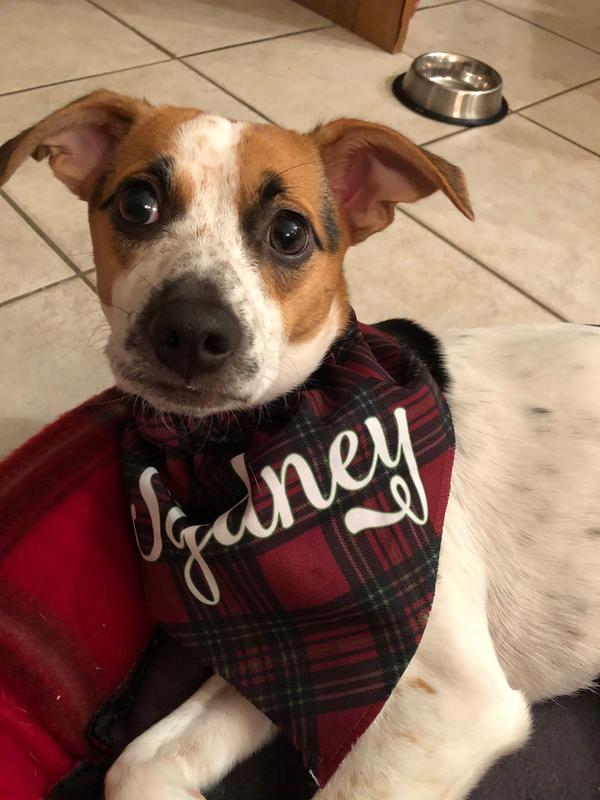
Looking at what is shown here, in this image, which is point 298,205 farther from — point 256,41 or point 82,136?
point 256,41

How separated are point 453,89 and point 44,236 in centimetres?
204

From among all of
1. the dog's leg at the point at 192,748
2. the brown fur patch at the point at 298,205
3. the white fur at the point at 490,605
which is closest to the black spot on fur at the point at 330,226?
the brown fur patch at the point at 298,205

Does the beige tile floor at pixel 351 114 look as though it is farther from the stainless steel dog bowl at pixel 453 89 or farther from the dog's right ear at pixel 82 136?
the dog's right ear at pixel 82 136

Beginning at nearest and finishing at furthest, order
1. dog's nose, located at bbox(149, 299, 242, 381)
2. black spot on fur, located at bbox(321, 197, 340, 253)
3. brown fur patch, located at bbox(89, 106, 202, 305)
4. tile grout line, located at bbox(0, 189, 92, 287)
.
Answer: dog's nose, located at bbox(149, 299, 242, 381)
brown fur patch, located at bbox(89, 106, 202, 305)
black spot on fur, located at bbox(321, 197, 340, 253)
tile grout line, located at bbox(0, 189, 92, 287)

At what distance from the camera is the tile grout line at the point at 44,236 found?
2363 millimetres

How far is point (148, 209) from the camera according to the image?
1.29 m

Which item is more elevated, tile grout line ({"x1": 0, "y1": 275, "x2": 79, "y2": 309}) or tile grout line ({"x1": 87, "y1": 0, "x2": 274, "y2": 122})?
tile grout line ({"x1": 87, "y1": 0, "x2": 274, "y2": 122})

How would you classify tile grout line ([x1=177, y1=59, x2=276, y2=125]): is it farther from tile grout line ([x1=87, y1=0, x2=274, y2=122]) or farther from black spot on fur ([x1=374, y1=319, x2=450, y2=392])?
black spot on fur ([x1=374, y1=319, x2=450, y2=392])

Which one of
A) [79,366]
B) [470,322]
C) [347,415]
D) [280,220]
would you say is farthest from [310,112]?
[347,415]

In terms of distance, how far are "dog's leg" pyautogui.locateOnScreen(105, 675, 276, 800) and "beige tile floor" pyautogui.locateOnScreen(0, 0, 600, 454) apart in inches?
38.6

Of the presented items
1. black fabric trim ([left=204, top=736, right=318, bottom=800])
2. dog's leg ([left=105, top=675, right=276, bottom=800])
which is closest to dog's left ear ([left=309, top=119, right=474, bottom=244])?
dog's leg ([left=105, top=675, right=276, bottom=800])

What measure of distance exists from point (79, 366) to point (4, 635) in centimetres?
102

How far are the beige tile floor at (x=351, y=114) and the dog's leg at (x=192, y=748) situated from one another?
98 cm

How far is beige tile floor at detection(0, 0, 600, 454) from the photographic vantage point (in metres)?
2.26
